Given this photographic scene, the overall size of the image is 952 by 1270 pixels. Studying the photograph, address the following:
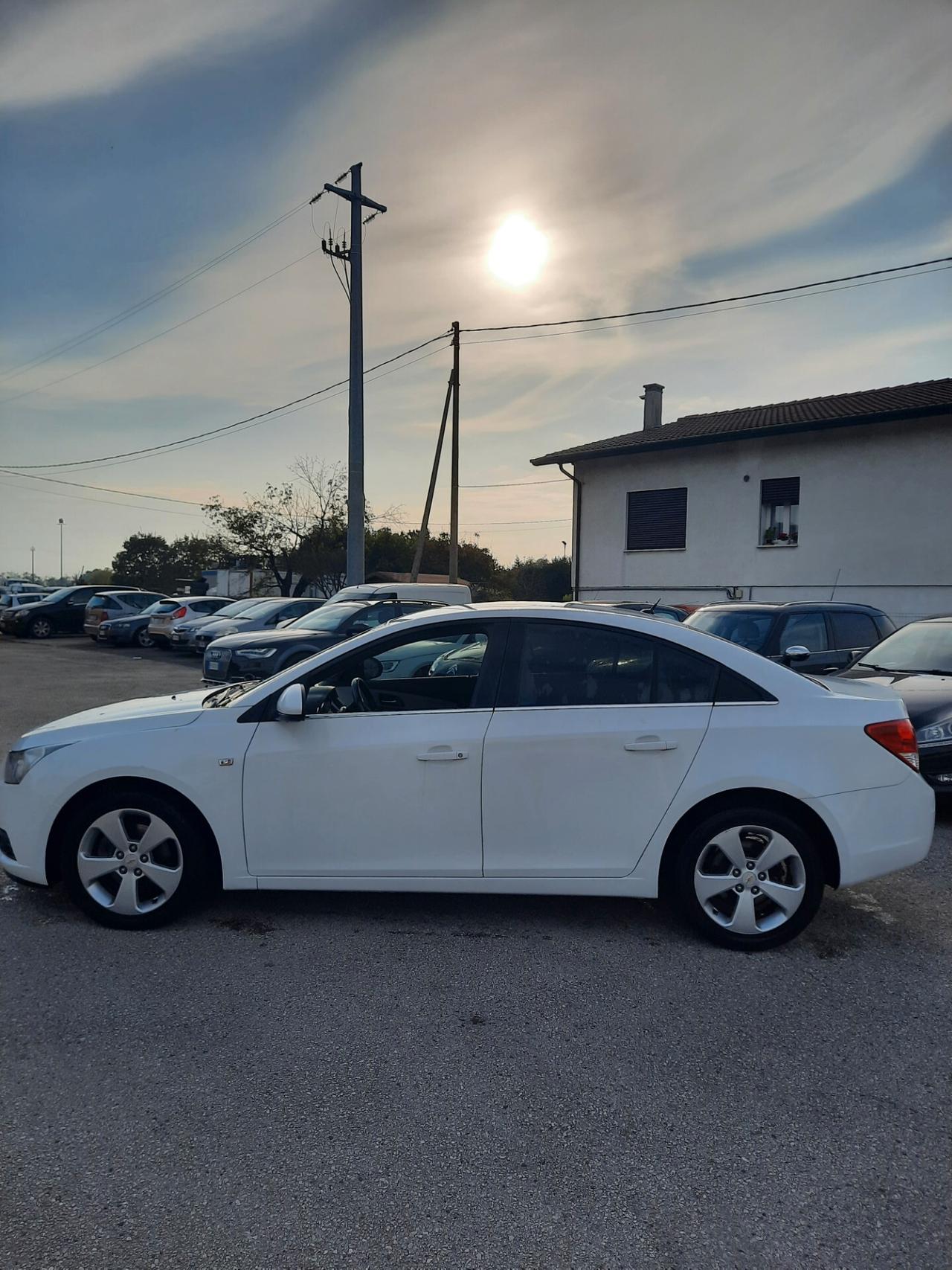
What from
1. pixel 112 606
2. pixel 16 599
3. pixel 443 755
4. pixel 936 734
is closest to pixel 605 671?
pixel 443 755

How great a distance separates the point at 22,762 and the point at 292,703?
1.41 meters

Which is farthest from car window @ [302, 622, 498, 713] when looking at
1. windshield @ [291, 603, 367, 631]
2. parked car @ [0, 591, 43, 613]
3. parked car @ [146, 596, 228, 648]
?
parked car @ [0, 591, 43, 613]

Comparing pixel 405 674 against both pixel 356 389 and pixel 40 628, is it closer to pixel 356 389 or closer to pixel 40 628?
pixel 356 389

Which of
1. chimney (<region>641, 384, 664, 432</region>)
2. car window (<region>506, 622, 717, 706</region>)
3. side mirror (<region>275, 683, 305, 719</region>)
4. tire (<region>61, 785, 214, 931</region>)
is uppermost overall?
chimney (<region>641, 384, 664, 432</region>)

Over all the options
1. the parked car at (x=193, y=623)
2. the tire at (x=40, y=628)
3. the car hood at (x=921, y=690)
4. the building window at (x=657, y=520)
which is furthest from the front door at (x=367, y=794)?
the tire at (x=40, y=628)

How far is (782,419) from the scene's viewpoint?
2205 centimetres

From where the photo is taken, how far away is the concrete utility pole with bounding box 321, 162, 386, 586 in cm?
2058

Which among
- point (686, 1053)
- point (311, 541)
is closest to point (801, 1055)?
point (686, 1053)

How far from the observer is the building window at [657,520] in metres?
23.6

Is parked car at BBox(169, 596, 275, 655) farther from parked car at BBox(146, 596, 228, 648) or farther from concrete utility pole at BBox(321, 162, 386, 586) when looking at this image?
concrete utility pole at BBox(321, 162, 386, 586)

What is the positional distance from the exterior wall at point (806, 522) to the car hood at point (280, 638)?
12853 mm

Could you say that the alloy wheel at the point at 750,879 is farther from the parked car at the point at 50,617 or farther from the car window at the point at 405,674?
the parked car at the point at 50,617

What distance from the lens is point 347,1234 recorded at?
2.21m

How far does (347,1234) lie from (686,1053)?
1374mm
